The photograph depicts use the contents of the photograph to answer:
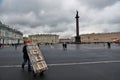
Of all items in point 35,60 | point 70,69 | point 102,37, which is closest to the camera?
point 35,60

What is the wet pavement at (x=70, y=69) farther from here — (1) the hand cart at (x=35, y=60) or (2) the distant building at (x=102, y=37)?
(2) the distant building at (x=102, y=37)

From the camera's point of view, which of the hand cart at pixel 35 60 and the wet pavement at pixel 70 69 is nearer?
the wet pavement at pixel 70 69

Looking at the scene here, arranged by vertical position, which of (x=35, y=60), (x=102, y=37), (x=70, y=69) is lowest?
(x=70, y=69)

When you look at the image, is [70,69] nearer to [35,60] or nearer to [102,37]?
[35,60]

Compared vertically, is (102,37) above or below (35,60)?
above

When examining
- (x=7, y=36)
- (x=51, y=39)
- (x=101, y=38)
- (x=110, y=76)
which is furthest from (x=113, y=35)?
(x=110, y=76)

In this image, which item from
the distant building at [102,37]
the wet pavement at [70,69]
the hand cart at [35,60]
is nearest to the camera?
the wet pavement at [70,69]

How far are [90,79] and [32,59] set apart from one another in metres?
2.66

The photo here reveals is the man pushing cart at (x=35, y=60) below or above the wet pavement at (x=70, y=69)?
above

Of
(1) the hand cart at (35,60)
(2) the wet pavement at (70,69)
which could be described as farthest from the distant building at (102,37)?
(1) the hand cart at (35,60)

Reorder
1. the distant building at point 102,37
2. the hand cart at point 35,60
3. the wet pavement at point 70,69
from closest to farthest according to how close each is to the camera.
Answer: the wet pavement at point 70,69, the hand cart at point 35,60, the distant building at point 102,37

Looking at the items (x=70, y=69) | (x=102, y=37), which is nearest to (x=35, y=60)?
(x=70, y=69)

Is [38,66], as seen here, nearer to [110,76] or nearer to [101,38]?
[110,76]

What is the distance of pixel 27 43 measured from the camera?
8.23 metres
